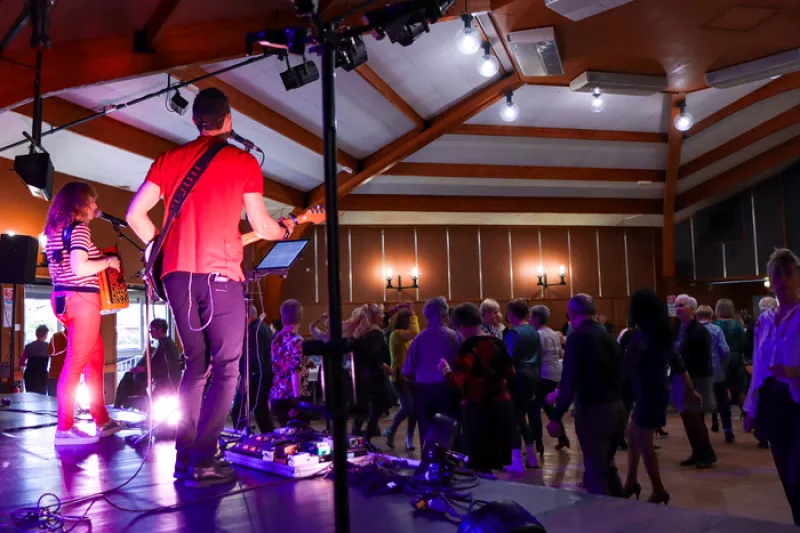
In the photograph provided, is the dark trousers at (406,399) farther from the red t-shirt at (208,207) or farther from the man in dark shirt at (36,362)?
the man in dark shirt at (36,362)

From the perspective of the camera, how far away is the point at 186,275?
254 cm

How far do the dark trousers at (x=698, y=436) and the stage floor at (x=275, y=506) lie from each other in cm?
376

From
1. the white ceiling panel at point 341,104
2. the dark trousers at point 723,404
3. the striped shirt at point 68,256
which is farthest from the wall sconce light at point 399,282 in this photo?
the striped shirt at point 68,256

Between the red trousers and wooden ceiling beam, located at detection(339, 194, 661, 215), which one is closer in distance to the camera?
the red trousers

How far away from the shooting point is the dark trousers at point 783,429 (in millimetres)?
2760

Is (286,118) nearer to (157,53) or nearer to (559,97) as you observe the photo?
(157,53)

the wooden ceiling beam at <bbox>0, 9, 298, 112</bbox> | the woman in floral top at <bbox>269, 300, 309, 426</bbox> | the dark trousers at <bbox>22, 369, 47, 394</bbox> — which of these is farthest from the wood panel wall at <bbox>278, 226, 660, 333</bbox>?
the woman in floral top at <bbox>269, 300, 309, 426</bbox>

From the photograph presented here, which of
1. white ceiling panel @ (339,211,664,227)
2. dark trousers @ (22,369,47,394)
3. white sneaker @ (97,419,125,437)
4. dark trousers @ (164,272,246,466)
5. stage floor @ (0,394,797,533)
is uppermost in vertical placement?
white ceiling panel @ (339,211,664,227)

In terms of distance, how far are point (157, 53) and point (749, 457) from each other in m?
6.67

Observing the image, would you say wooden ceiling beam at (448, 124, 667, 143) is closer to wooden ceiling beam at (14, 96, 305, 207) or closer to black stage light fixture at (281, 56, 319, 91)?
wooden ceiling beam at (14, 96, 305, 207)

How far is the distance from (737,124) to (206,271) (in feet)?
37.4

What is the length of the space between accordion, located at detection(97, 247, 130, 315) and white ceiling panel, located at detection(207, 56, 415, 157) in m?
3.75

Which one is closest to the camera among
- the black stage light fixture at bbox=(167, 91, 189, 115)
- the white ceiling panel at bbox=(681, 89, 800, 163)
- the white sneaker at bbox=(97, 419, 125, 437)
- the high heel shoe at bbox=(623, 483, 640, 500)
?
the white sneaker at bbox=(97, 419, 125, 437)

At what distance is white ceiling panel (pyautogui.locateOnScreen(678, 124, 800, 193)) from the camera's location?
12228 millimetres
